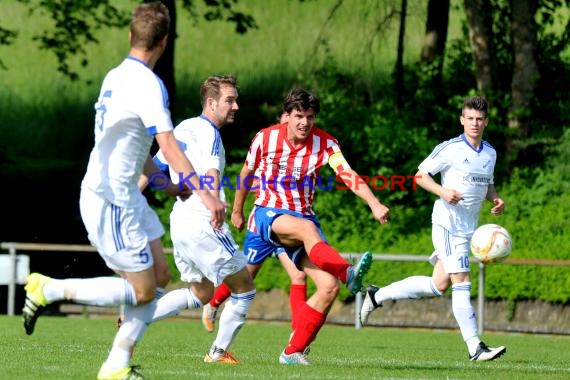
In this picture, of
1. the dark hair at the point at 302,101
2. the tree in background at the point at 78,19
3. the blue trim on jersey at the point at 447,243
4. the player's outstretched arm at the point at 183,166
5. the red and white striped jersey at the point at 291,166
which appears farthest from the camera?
the tree in background at the point at 78,19

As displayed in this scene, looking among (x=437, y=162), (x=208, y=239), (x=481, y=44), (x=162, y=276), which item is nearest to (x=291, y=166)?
(x=208, y=239)

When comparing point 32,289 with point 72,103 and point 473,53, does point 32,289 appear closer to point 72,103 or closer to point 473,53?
point 473,53

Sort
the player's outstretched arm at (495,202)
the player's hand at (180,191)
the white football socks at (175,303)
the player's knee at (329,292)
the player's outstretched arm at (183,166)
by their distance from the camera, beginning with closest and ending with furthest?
the player's outstretched arm at (183,166), the player's hand at (180,191), the white football socks at (175,303), the player's knee at (329,292), the player's outstretched arm at (495,202)

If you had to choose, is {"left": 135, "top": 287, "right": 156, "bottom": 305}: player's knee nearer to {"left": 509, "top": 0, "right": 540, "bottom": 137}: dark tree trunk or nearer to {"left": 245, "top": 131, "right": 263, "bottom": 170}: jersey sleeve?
{"left": 245, "top": 131, "right": 263, "bottom": 170}: jersey sleeve

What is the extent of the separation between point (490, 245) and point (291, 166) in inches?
81.2

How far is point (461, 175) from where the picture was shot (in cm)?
1138

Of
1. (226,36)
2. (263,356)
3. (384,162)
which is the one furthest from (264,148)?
(226,36)

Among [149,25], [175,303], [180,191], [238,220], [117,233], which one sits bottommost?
[175,303]

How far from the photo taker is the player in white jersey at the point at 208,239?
9.09 metres

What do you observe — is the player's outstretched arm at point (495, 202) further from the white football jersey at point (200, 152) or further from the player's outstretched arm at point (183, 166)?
the player's outstretched arm at point (183, 166)

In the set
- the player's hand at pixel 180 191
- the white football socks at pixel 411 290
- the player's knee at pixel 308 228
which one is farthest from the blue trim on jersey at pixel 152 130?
the white football socks at pixel 411 290

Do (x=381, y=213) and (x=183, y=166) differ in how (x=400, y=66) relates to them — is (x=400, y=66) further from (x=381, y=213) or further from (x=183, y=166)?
(x=183, y=166)

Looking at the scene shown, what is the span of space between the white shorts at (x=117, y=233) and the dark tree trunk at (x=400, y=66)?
1716cm

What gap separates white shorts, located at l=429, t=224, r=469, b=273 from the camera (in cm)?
1120
